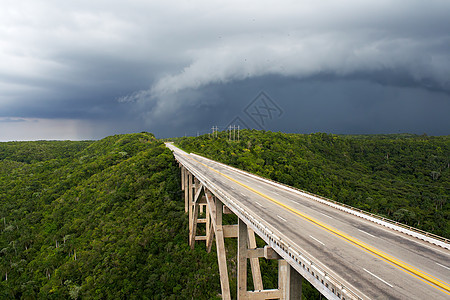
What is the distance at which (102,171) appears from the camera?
75375 millimetres

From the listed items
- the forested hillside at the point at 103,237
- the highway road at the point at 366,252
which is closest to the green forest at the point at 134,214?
the forested hillside at the point at 103,237

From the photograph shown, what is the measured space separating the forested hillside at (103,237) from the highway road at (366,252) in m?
26.5

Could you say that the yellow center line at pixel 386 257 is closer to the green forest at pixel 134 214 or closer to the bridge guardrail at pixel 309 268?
the bridge guardrail at pixel 309 268

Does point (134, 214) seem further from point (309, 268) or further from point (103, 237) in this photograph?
point (309, 268)

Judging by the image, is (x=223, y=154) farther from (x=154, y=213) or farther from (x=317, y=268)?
(x=317, y=268)

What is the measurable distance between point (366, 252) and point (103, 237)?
48.0 meters

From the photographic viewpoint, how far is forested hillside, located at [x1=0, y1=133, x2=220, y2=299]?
132ft

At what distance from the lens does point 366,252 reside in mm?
14047

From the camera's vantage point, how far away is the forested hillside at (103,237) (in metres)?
40.3

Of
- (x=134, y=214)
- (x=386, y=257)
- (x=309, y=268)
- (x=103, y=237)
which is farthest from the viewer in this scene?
(x=134, y=214)

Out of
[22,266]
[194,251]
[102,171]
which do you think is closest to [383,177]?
[194,251]

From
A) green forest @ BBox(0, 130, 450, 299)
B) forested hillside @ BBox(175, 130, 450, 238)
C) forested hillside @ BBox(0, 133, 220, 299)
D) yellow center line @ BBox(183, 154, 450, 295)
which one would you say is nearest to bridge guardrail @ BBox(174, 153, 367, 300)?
yellow center line @ BBox(183, 154, 450, 295)

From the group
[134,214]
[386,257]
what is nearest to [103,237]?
[134,214]

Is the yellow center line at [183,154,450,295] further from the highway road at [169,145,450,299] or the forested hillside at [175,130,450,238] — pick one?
the forested hillside at [175,130,450,238]
